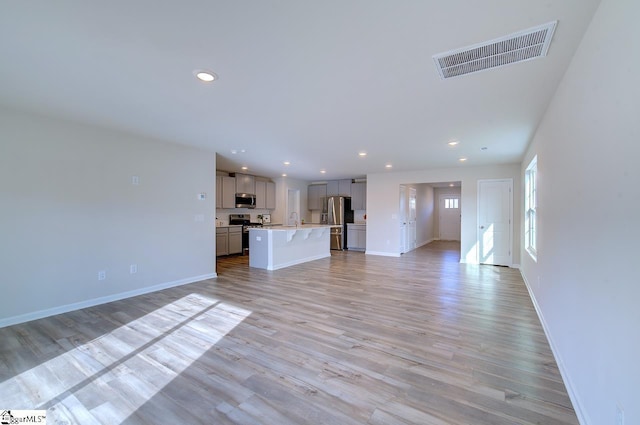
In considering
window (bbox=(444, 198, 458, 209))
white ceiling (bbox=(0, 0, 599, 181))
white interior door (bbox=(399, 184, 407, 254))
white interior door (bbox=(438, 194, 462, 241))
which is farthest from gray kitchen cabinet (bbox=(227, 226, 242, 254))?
window (bbox=(444, 198, 458, 209))

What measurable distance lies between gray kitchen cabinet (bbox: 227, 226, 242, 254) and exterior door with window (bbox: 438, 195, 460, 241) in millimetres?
8650

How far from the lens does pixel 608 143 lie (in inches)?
54.8

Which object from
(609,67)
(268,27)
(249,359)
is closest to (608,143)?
(609,67)

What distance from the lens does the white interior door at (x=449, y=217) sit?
11438mm

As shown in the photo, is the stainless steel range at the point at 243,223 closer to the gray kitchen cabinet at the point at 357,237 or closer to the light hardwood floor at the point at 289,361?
the gray kitchen cabinet at the point at 357,237

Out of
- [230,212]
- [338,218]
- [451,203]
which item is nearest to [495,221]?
[338,218]

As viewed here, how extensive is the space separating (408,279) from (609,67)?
4.21 m

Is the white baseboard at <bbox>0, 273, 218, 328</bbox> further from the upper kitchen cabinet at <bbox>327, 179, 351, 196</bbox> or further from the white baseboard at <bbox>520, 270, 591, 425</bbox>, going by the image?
the upper kitchen cabinet at <bbox>327, 179, 351, 196</bbox>

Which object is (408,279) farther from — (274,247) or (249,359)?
(249,359)

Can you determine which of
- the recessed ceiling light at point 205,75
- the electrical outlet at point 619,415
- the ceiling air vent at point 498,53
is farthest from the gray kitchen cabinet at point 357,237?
the electrical outlet at point 619,415

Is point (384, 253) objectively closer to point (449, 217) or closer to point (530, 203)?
point (530, 203)

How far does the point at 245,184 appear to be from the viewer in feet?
26.2

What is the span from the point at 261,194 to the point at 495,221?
6506 mm

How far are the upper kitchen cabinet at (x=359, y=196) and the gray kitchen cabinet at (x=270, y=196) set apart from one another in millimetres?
2667
